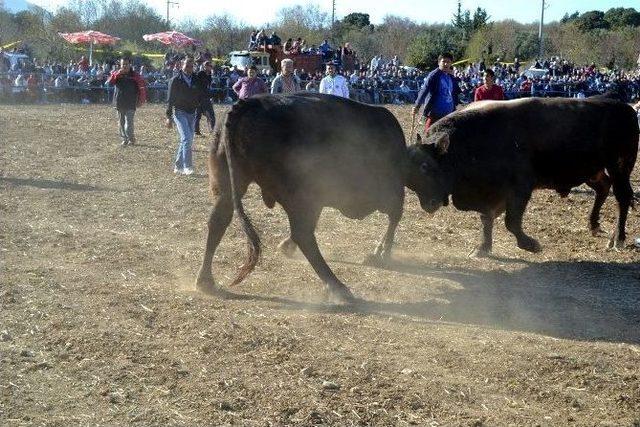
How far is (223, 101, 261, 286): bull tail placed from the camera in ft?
22.0

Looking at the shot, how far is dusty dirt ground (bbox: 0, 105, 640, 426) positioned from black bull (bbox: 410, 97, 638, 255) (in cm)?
60

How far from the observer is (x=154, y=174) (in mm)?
13273

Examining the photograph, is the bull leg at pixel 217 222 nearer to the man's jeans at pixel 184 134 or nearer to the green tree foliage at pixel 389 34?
the man's jeans at pixel 184 134

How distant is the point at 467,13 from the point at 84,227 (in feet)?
190

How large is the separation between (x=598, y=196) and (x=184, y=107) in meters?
6.30

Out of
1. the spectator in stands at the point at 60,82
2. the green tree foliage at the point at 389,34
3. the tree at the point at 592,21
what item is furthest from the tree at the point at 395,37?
the spectator in stands at the point at 60,82

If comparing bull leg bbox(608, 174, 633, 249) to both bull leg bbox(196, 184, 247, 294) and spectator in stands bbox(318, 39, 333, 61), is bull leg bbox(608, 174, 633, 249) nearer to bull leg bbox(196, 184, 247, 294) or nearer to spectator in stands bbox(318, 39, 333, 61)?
bull leg bbox(196, 184, 247, 294)

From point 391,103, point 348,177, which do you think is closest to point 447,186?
point 348,177

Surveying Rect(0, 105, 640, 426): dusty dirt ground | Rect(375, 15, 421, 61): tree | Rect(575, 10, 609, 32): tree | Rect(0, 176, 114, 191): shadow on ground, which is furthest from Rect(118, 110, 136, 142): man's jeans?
Rect(575, 10, 609, 32): tree

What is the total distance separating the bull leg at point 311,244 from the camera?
268 inches

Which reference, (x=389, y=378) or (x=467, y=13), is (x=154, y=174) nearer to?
(x=389, y=378)

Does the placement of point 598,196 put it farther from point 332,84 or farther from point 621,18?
point 621,18

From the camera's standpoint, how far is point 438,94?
11422 millimetres

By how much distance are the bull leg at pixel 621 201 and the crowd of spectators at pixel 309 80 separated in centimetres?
1821
